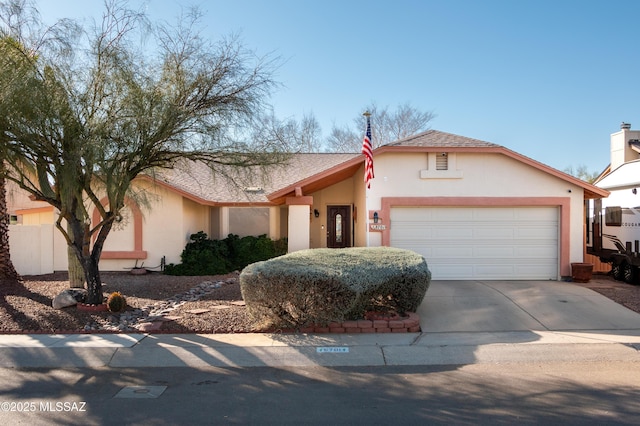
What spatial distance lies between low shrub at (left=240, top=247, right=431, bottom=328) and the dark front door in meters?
8.92

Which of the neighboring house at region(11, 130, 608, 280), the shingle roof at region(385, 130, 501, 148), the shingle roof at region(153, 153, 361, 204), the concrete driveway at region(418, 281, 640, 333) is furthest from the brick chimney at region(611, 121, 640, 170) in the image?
the shingle roof at region(153, 153, 361, 204)

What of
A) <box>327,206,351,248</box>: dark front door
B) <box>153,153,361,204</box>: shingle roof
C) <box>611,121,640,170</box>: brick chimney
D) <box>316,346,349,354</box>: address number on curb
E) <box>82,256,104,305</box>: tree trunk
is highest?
<box>611,121,640,170</box>: brick chimney

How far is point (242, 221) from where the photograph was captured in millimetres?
18141

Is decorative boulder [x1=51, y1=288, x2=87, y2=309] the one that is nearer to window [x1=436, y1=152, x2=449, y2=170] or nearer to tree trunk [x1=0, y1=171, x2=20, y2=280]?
tree trunk [x1=0, y1=171, x2=20, y2=280]

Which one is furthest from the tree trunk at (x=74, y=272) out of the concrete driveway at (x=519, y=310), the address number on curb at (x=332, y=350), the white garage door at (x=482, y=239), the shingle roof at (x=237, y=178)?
the white garage door at (x=482, y=239)

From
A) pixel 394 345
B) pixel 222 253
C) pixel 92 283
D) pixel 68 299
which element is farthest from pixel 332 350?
pixel 222 253

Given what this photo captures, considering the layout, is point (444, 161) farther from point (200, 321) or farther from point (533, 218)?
point (200, 321)

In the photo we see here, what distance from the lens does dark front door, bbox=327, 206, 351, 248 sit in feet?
59.7

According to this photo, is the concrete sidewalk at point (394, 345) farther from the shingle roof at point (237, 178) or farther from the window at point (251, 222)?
the window at point (251, 222)

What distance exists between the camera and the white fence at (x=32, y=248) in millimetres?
14547

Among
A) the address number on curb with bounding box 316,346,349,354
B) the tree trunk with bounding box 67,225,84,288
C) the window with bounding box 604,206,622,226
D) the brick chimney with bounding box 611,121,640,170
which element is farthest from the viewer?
the brick chimney with bounding box 611,121,640,170

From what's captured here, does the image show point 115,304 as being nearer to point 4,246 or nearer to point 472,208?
point 4,246

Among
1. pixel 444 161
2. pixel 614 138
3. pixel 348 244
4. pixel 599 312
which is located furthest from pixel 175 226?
pixel 614 138

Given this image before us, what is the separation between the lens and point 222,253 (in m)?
16.4
